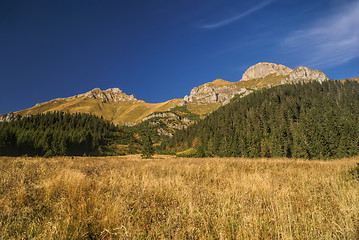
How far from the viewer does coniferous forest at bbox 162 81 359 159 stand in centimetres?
5381

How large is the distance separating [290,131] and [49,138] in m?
122

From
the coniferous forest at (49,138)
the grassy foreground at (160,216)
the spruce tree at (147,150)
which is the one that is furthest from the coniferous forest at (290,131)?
the coniferous forest at (49,138)

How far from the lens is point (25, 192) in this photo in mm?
3914

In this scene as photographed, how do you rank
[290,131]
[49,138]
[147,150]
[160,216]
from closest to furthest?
[160,216] < [147,150] < [49,138] < [290,131]

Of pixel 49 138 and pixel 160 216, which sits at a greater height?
pixel 49 138

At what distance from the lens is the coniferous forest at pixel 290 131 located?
53.8 meters

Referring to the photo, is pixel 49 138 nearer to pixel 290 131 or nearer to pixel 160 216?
pixel 160 216

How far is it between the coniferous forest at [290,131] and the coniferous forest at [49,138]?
58720 millimetres

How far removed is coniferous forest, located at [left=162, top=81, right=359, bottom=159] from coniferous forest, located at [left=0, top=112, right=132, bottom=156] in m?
58.7

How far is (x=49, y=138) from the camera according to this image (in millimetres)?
77438

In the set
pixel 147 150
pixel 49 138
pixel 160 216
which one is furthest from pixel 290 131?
pixel 49 138

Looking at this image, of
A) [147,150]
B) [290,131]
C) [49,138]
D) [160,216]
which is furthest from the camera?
[290,131]

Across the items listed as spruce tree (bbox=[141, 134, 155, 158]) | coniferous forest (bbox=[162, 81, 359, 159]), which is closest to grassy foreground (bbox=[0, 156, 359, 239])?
coniferous forest (bbox=[162, 81, 359, 159])

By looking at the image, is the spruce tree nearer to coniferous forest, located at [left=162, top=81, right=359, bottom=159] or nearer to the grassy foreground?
coniferous forest, located at [left=162, top=81, right=359, bottom=159]
